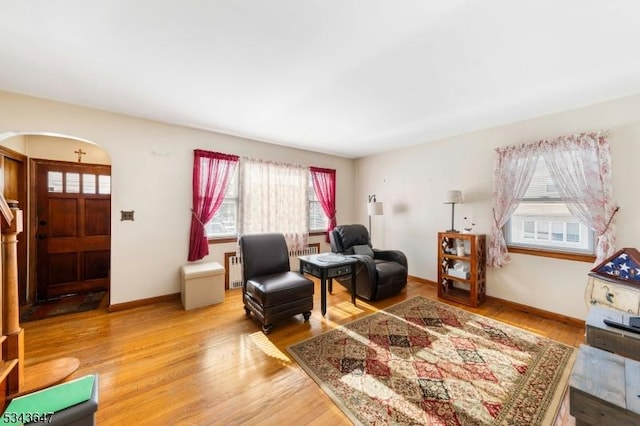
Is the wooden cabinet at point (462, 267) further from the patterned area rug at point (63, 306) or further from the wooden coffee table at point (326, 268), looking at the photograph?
the patterned area rug at point (63, 306)

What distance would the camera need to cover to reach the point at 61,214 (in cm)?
352

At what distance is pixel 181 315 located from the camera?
9.76 feet

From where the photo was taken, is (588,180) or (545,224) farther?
(545,224)

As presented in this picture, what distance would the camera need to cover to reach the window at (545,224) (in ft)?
9.33

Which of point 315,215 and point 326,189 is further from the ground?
point 326,189

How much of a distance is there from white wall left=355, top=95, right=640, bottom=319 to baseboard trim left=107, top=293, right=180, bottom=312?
3821mm

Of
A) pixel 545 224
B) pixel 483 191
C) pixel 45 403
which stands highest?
pixel 483 191

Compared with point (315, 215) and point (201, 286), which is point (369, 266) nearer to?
point (315, 215)

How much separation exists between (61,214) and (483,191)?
6.23m

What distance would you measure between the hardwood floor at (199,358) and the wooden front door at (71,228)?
3.32ft

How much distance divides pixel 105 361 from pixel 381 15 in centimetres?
344

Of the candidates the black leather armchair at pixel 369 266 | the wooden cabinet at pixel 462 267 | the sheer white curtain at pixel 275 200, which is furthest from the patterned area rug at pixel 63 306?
the wooden cabinet at pixel 462 267

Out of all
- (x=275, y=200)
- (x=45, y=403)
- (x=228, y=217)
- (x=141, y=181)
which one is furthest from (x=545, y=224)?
(x=141, y=181)

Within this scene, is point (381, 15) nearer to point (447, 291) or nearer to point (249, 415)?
point (249, 415)
